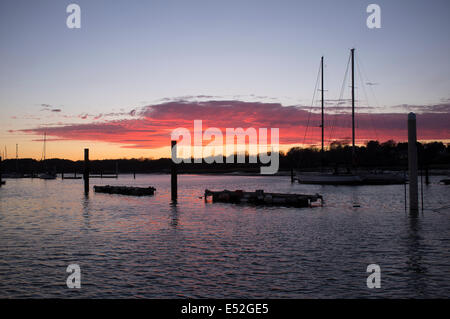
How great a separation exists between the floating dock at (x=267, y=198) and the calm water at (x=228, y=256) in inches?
398

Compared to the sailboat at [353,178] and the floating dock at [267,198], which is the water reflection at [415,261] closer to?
the floating dock at [267,198]

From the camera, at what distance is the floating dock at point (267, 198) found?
40.7 metres

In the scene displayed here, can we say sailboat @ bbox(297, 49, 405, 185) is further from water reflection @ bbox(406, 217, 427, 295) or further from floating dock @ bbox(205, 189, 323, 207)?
water reflection @ bbox(406, 217, 427, 295)

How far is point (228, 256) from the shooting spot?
17.2 meters

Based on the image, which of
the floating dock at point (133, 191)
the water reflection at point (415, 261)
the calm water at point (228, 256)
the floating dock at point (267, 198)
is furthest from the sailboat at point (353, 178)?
the water reflection at point (415, 261)

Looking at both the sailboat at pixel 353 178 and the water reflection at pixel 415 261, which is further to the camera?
the sailboat at pixel 353 178

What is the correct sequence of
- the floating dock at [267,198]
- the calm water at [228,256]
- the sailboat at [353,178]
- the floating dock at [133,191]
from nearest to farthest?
the calm water at [228,256]
the floating dock at [267,198]
the floating dock at [133,191]
the sailboat at [353,178]

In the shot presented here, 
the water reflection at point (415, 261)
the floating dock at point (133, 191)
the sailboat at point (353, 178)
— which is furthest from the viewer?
the sailboat at point (353, 178)

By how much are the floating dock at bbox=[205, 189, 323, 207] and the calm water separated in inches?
398

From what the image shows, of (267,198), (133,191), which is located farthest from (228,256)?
(133,191)

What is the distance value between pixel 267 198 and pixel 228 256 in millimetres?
25502

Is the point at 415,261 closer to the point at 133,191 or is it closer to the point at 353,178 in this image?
the point at 133,191

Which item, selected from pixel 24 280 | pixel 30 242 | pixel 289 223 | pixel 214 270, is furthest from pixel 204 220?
pixel 24 280

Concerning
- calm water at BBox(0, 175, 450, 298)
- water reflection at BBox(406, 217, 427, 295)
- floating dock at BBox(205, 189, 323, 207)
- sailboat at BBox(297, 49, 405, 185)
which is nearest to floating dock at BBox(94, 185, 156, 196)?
floating dock at BBox(205, 189, 323, 207)
